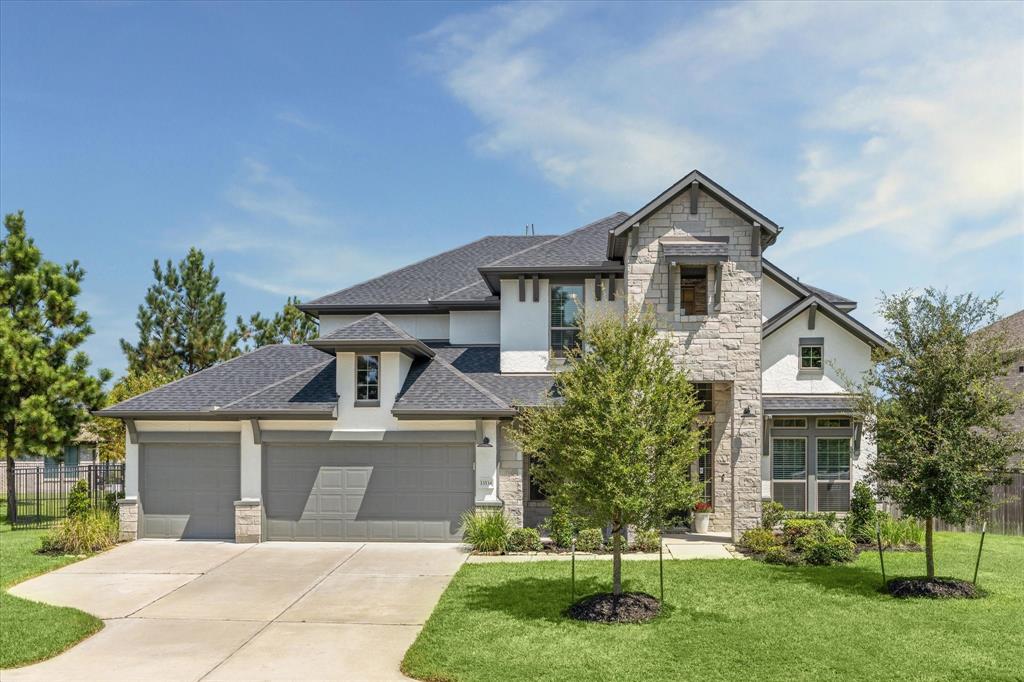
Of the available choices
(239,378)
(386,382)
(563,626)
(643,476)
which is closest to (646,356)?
(643,476)

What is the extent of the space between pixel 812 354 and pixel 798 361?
1.58ft

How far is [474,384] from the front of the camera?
61.7ft

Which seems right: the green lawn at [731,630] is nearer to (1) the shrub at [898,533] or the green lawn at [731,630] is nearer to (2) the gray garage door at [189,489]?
(1) the shrub at [898,533]

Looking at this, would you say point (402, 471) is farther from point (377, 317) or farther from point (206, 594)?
point (206, 594)

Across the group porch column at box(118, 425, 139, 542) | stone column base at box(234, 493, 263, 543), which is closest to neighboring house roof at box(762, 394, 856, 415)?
stone column base at box(234, 493, 263, 543)

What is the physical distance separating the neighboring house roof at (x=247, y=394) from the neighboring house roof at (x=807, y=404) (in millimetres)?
12075

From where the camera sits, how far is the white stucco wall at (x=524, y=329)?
67.8 feet

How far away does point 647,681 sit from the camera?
8.68 meters

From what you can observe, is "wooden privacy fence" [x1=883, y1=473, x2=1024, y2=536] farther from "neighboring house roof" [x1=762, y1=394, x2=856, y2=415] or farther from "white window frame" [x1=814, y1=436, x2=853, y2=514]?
"neighboring house roof" [x1=762, y1=394, x2=856, y2=415]

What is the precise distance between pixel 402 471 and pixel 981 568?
1313 centimetres

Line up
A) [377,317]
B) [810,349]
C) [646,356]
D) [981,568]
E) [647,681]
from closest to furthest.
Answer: [647,681]
[646,356]
[981,568]
[377,317]
[810,349]

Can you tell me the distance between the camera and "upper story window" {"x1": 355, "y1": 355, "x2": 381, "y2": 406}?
18516 millimetres

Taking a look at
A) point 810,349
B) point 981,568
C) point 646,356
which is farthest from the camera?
point 810,349

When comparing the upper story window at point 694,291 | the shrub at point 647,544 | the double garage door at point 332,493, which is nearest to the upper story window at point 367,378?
the double garage door at point 332,493
